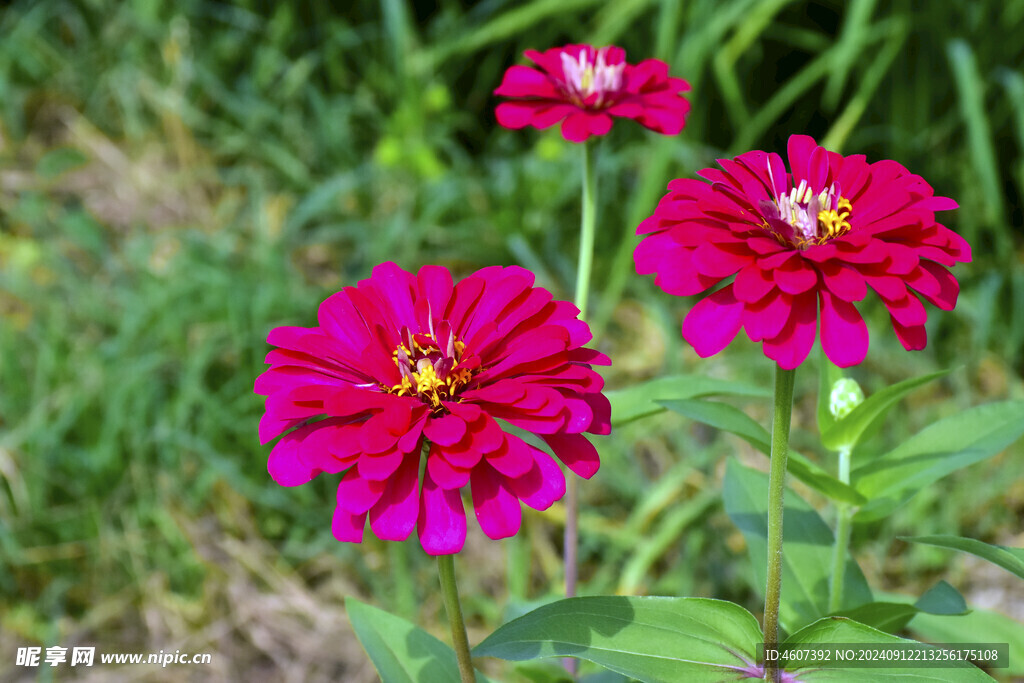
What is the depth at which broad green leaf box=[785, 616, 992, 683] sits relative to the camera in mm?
675

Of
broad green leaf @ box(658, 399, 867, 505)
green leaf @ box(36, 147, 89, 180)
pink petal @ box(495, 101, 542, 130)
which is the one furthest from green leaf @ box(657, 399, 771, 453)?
green leaf @ box(36, 147, 89, 180)

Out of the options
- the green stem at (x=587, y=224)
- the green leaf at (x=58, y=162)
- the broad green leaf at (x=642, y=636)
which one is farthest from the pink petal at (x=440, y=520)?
the green leaf at (x=58, y=162)

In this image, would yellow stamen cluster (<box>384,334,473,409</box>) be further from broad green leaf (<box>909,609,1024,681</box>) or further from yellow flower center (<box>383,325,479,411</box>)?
broad green leaf (<box>909,609,1024,681</box>)

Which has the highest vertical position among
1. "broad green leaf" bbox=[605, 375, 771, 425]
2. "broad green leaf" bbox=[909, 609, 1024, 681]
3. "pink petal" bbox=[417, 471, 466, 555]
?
"broad green leaf" bbox=[605, 375, 771, 425]

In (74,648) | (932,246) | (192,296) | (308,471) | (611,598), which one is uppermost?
(192,296)

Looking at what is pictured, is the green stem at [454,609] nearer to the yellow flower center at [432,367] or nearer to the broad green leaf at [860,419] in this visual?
the yellow flower center at [432,367]

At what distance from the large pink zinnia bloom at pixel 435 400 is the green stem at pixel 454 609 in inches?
1.8

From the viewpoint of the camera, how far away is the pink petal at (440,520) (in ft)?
1.88

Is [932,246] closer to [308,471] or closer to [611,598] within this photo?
[611,598]

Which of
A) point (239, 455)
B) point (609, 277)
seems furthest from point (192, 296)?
point (609, 277)

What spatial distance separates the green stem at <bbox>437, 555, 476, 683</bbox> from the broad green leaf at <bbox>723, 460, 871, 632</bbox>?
34 cm

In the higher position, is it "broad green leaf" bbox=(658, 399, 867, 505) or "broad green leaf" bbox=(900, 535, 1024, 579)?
"broad green leaf" bbox=(658, 399, 867, 505)

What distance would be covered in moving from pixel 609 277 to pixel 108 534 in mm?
1167

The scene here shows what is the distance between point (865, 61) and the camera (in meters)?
2.17
